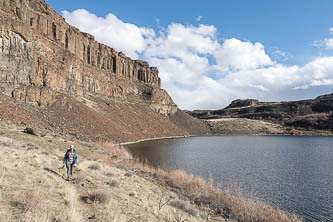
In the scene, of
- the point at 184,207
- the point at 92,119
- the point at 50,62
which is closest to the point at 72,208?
the point at 184,207

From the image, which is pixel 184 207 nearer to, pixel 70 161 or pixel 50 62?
pixel 70 161

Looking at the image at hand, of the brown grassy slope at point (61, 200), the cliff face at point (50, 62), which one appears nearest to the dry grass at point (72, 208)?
the brown grassy slope at point (61, 200)

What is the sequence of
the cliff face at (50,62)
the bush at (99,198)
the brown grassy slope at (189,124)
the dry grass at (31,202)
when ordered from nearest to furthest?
the dry grass at (31,202), the bush at (99,198), the cliff face at (50,62), the brown grassy slope at (189,124)

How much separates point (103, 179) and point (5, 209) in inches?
265

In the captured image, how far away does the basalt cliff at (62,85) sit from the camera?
140 feet

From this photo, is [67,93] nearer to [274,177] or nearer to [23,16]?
[23,16]

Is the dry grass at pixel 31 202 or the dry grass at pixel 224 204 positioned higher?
the dry grass at pixel 31 202

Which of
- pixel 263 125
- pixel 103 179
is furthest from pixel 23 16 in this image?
pixel 263 125

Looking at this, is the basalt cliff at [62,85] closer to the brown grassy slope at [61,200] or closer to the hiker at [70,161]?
the hiker at [70,161]

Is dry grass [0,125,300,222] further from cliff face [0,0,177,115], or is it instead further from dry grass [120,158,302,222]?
cliff face [0,0,177,115]

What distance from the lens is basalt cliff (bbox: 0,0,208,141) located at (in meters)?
42.8

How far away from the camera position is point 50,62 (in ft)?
184

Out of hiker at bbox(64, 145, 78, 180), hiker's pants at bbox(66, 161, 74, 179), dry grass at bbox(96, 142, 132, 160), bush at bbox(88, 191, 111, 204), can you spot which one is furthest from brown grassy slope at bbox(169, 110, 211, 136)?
bush at bbox(88, 191, 111, 204)

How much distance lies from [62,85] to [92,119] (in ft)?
44.2
